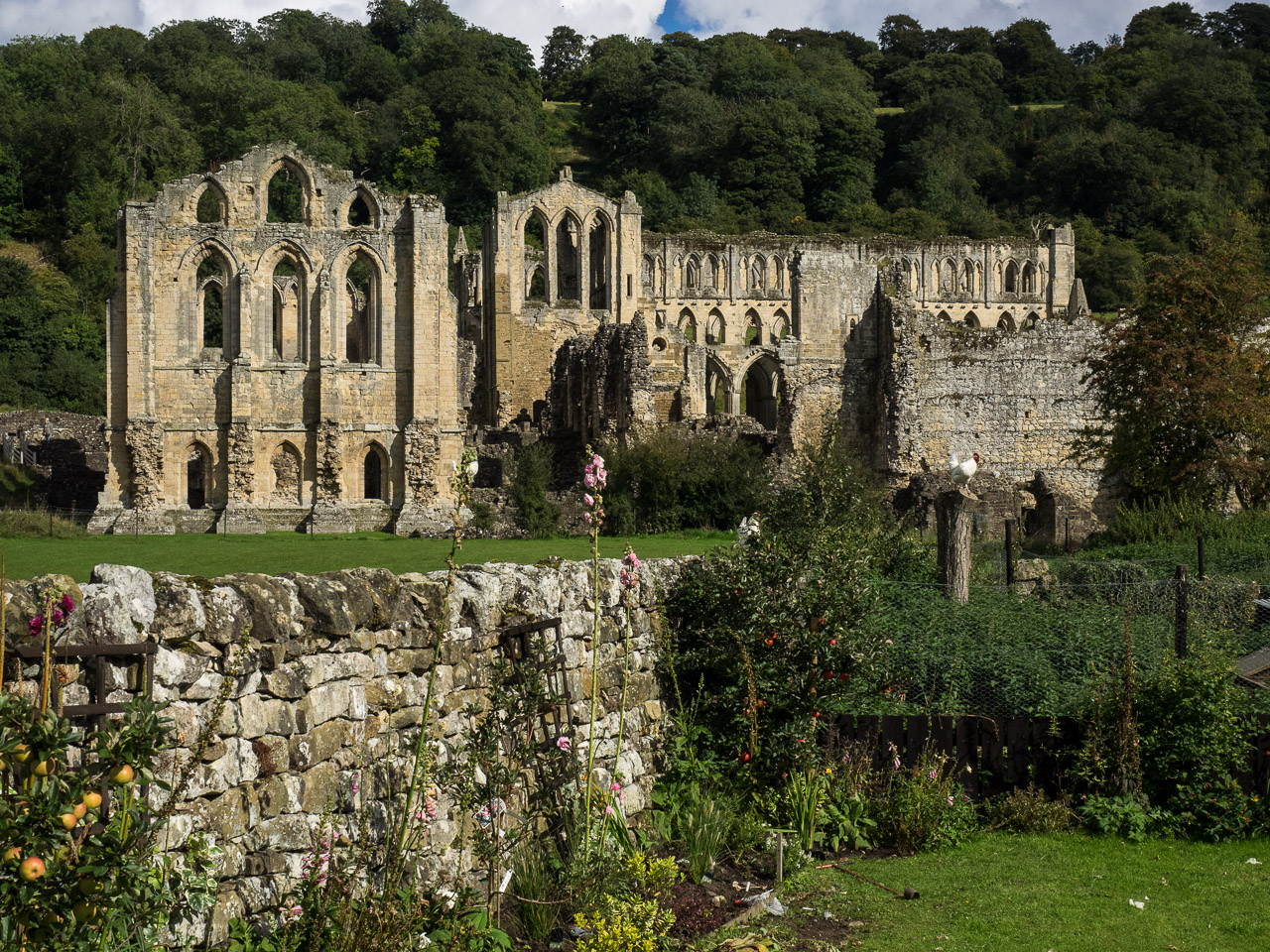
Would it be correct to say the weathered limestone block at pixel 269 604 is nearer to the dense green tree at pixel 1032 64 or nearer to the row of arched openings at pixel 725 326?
the row of arched openings at pixel 725 326

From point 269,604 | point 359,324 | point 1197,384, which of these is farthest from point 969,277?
point 269,604

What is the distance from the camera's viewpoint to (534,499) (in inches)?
1150

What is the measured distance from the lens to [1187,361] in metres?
22.3

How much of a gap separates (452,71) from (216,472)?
198 ft

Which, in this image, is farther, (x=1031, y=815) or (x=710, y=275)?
(x=710, y=275)

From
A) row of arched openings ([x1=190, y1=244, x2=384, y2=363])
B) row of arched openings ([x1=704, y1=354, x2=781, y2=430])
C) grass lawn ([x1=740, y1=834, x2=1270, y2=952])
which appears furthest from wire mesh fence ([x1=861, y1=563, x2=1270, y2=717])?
row of arched openings ([x1=704, y1=354, x2=781, y2=430])

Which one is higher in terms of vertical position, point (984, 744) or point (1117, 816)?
point (984, 744)

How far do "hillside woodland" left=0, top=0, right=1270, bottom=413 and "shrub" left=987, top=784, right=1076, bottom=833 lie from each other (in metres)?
52.7

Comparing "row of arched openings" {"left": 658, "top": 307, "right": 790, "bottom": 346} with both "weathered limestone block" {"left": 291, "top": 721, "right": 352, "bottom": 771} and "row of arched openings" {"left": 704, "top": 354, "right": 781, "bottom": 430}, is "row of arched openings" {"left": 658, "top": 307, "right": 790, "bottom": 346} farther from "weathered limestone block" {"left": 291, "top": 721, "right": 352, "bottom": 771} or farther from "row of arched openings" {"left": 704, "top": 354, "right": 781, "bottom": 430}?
"weathered limestone block" {"left": 291, "top": 721, "right": 352, "bottom": 771}

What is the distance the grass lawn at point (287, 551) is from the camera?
743 inches

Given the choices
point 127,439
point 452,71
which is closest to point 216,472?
point 127,439

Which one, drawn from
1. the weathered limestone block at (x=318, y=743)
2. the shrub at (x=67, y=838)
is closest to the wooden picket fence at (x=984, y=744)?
the weathered limestone block at (x=318, y=743)

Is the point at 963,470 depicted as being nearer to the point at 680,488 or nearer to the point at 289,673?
the point at 289,673

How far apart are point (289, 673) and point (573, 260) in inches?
1946
